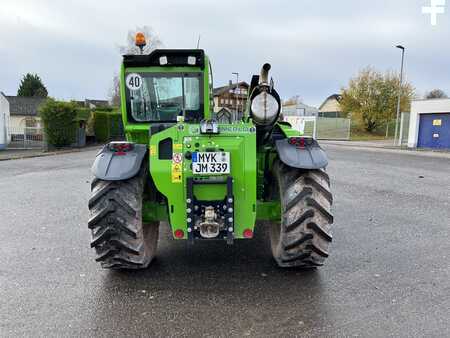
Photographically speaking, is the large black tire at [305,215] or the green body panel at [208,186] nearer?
the green body panel at [208,186]

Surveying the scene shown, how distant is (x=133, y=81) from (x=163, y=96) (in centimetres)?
44

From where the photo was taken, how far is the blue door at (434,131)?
23.3 meters

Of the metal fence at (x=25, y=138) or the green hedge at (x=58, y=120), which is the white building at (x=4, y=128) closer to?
the metal fence at (x=25, y=138)

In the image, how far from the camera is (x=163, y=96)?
4836 millimetres

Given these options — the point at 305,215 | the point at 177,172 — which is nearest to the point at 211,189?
the point at 177,172

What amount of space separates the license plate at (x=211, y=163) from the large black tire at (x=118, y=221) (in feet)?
2.34

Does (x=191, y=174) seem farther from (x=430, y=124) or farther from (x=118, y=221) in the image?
(x=430, y=124)

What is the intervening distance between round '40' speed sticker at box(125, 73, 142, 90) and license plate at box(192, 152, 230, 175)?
1.96 m

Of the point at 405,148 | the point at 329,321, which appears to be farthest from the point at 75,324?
the point at 405,148

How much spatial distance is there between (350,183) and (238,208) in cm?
739

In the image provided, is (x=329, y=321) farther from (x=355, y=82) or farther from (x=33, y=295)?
(x=355, y=82)

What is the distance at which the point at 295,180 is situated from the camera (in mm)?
3600

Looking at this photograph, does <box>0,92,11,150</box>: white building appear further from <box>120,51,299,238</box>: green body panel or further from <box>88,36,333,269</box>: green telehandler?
<box>120,51,299,238</box>: green body panel

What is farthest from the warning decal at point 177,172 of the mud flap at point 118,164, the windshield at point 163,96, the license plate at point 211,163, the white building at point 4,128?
the white building at point 4,128
